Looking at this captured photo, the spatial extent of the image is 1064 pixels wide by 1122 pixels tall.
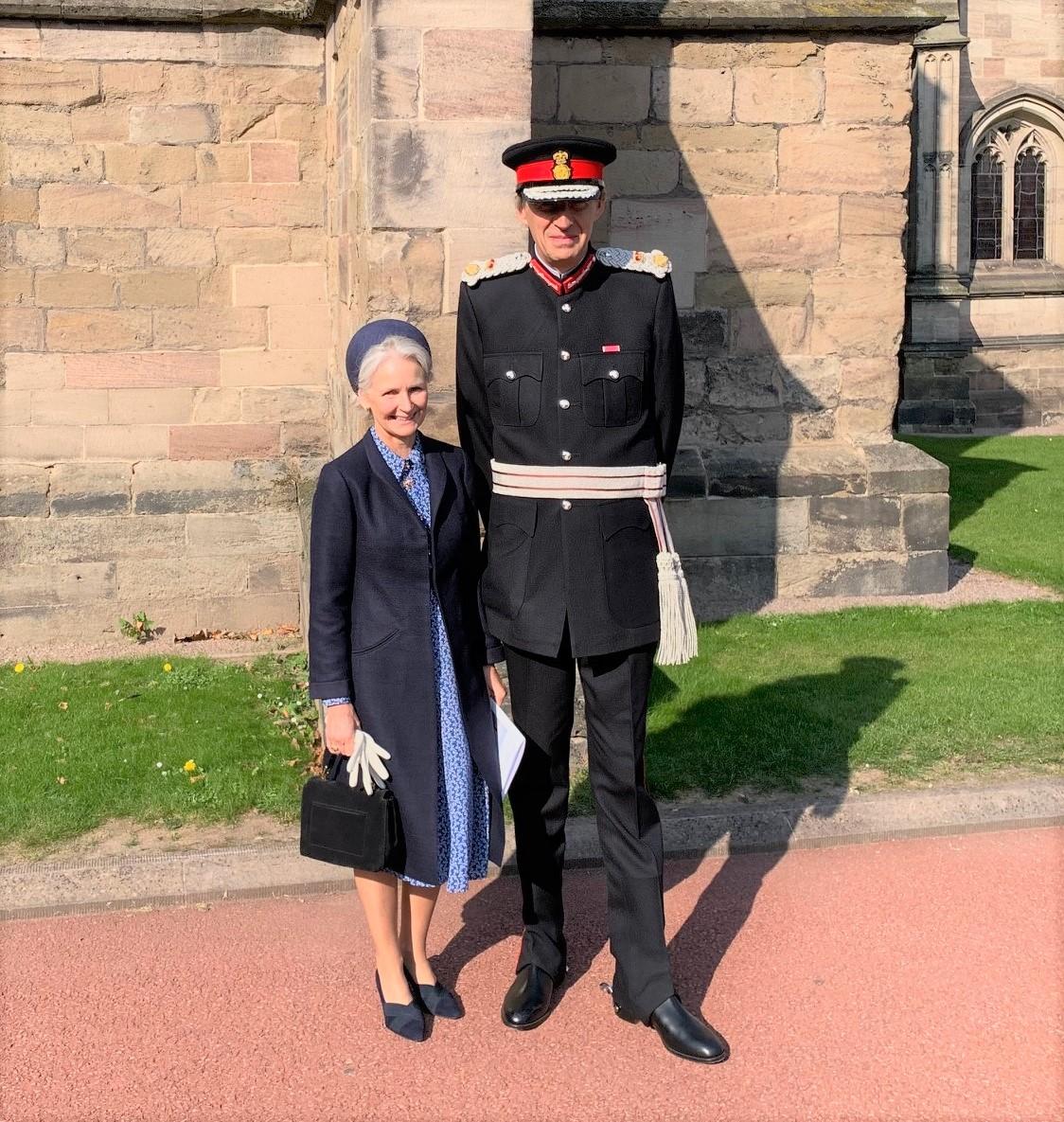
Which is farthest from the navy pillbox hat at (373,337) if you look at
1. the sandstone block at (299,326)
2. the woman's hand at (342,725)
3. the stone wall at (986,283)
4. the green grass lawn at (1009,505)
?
the stone wall at (986,283)

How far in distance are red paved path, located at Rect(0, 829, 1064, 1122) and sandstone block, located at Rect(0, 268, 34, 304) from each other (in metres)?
4.76

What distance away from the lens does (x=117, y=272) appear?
27.3 feet

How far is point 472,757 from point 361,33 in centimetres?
362

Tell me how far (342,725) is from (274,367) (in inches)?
204

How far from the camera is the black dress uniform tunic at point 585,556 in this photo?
3.84 meters

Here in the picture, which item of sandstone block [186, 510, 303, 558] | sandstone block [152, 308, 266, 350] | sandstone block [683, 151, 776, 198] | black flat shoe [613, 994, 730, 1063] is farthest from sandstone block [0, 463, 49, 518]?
black flat shoe [613, 994, 730, 1063]

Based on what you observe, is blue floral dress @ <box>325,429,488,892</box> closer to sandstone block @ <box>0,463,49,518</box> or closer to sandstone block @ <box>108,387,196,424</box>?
sandstone block @ <box>108,387,196,424</box>

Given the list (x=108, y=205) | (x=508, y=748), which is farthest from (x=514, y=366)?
(x=108, y=205)

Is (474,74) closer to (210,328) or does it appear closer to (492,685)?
(492,685)

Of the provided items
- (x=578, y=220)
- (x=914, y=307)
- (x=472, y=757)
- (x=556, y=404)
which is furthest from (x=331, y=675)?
(x=914, y=307)

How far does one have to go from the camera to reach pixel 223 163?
834 cm

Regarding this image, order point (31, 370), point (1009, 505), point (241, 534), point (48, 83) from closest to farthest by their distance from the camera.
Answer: point (48, 83) → point (31, 370) → point (241, 534) → point (1009, 505)

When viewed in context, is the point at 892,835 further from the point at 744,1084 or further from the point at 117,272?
the point at 117,272

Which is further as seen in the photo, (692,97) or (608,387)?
(692,97)
